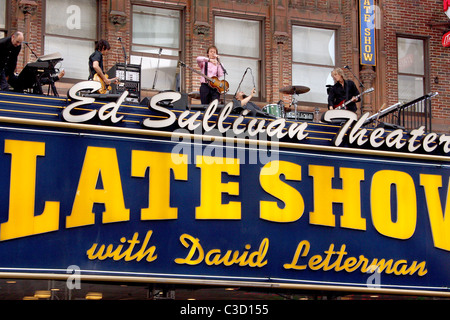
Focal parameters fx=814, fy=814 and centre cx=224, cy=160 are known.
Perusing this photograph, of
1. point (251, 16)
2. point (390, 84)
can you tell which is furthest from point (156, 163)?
point (390, 84)

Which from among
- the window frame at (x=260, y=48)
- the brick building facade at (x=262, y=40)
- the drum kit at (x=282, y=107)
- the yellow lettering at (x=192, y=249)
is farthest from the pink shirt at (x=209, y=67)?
the yellow lettering at (x=192, y=249)

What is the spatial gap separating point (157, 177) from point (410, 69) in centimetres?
1013

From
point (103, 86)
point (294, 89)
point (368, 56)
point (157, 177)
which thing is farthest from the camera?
point (368, 56)

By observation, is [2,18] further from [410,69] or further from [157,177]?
[410,69]

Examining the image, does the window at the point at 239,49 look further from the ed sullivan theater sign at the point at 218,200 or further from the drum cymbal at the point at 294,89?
the ed sullivan theater sign at the point at 218,200

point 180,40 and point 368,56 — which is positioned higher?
point 180,40

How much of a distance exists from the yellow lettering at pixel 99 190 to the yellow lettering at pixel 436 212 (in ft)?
19.5

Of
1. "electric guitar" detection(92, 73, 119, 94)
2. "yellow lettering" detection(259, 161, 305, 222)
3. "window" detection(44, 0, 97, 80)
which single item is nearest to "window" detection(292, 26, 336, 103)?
"window" detection(44, 0, 97, 80)

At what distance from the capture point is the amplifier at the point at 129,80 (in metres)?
16.4

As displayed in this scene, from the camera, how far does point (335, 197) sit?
1529 centimetres

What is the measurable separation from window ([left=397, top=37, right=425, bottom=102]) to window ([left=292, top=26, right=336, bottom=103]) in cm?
196

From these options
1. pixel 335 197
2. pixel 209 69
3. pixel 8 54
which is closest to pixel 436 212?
pixel 335 197
